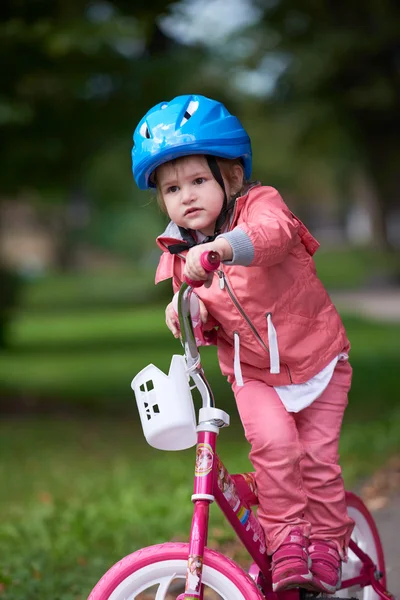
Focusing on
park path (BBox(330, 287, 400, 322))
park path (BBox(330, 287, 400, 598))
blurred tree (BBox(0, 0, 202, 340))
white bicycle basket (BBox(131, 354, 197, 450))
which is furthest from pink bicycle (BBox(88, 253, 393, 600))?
park path (BBox(330, 287, 400, 322))

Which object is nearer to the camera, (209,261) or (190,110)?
(209,261)

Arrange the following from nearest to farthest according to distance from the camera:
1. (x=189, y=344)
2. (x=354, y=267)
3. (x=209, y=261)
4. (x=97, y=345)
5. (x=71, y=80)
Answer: (x=209, y=261), (x=189, y=344), (x=71, y=80), (x=97, y=345), (x=354, y=267)

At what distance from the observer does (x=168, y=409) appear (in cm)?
286

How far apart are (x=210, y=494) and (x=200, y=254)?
2.26 ft

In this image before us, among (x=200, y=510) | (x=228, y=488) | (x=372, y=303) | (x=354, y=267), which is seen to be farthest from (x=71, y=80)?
(x=354, y=267)

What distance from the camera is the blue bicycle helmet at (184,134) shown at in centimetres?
305

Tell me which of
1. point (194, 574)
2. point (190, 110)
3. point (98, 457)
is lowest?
point (194, 574)

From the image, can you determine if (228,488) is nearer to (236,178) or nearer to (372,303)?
(236,178)

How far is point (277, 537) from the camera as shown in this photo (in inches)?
125

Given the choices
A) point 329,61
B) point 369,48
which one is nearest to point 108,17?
point 369,48

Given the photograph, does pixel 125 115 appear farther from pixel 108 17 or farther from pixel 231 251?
pixel 231 251

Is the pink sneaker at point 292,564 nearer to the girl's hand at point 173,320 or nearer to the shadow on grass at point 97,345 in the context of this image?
the girl's hand at point 173,320

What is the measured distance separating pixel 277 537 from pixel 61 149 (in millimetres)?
8993

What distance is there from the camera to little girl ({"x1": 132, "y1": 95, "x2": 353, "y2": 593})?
3.09 meters
